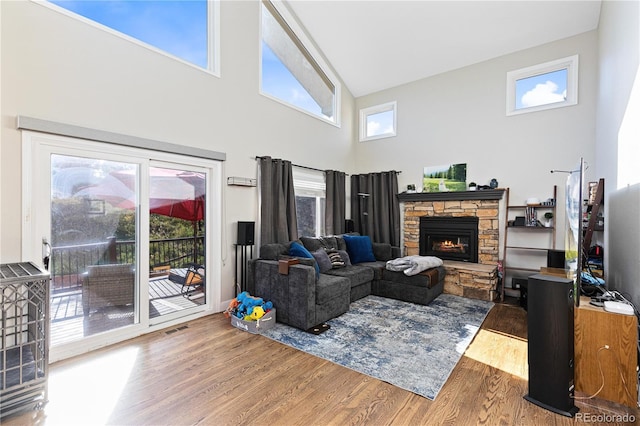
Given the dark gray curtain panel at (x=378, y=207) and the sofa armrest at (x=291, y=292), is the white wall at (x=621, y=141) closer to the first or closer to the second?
the sofa armrest at (x=291, y=292)

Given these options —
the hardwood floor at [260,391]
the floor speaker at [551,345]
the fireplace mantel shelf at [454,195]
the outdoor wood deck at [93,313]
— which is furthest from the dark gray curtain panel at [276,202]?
the floor speaker at [551,345]

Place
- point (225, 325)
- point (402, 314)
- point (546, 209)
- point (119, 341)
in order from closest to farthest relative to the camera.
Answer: point (119, 341)
point (225, 325)
point (402, 314)
point (546, 209)

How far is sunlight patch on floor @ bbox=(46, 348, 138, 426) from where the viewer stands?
184 cm

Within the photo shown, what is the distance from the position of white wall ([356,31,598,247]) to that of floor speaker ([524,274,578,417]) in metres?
3.07

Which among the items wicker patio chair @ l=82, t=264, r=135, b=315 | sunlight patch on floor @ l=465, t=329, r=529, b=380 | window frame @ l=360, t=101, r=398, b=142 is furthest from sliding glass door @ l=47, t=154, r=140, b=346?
window frame @ l=360, t=101, r=398, b=142

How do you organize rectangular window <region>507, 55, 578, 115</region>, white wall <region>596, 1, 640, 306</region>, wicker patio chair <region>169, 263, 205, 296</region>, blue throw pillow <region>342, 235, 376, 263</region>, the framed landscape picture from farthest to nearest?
the framed landscape picture → blue throw pillow <region>342, 235, 376, 263</region> → rectangular window <region>507, 55, 578, 115</region> → wicker patio chair <region>169, 263, 205, 296</region> → white wall <region>596, 1, 640, 306</region>

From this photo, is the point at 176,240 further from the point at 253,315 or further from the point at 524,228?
the point at 524,228

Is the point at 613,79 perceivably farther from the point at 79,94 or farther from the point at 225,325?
the point at 79,94

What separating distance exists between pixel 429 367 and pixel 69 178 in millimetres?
3558

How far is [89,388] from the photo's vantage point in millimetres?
2125

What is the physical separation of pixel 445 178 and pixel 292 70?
11.0 feet

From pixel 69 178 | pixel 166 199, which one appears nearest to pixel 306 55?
pixel 166 199

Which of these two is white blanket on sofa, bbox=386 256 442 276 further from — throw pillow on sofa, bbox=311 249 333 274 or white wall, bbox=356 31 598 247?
white wall, bbox=356 31 598 247

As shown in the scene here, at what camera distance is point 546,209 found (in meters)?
4.33
